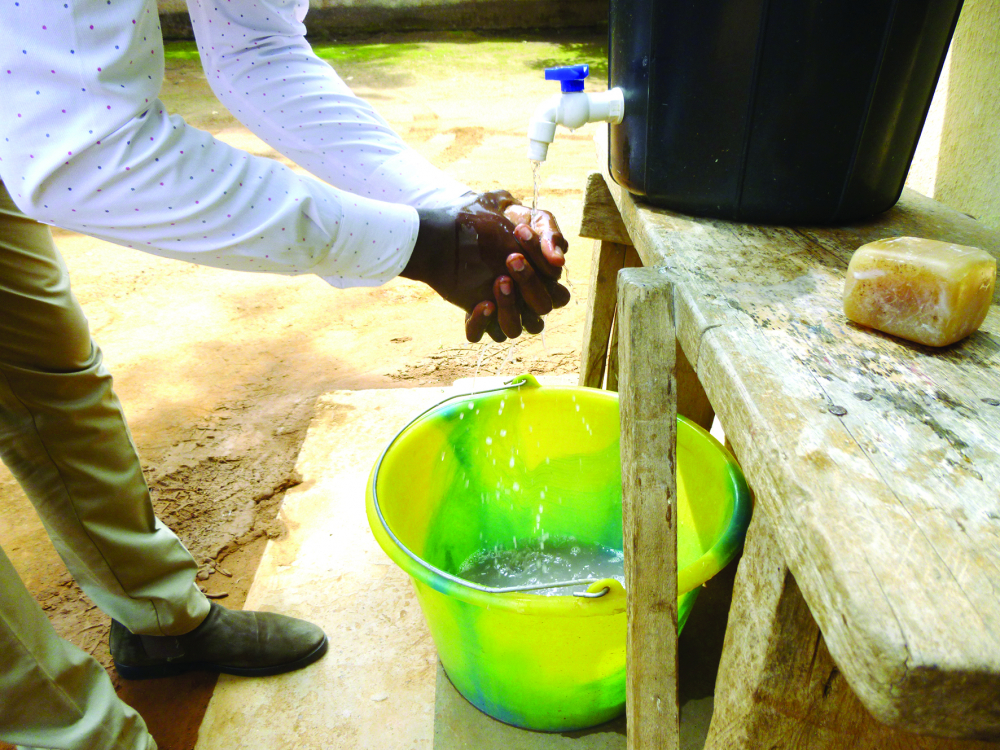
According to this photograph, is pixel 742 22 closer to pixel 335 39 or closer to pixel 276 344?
pixel 276 344

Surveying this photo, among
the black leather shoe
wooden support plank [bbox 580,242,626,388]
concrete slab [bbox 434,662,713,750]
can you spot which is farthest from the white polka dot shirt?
concrete slab [bbox 434,662,713,750]

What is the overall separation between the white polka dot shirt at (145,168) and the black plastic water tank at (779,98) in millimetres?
437

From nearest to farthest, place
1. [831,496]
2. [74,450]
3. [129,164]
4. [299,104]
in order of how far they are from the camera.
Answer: [831,496]
[129,164]
[74,450]
[299,104]

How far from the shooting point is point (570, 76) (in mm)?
1062

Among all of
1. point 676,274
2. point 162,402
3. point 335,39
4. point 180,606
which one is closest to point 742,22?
point 676,274

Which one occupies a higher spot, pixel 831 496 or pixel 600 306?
pixel 831 496

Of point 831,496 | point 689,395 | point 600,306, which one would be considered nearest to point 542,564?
point 689,395

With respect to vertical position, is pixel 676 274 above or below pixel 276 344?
above

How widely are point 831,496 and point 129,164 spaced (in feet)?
2.79

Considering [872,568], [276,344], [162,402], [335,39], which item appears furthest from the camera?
[335,39]

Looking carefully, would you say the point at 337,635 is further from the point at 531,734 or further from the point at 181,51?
the point at 181,51

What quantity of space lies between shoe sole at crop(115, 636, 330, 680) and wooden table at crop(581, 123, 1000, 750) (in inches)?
36.0

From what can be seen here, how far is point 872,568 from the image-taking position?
43cm

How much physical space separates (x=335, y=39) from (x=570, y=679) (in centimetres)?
879
